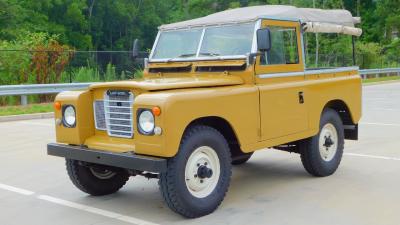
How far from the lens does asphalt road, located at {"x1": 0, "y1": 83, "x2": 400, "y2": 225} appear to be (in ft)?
18.5

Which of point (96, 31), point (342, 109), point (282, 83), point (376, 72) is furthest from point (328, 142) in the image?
point (96, 31)

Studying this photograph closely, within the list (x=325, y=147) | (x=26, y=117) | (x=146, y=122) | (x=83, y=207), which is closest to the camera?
(x=146, y=122)

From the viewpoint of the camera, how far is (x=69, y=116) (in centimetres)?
623

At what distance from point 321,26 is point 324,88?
0.87 meters

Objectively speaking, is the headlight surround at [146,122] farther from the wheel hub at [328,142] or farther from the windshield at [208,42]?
the wheel hub at [328,142]

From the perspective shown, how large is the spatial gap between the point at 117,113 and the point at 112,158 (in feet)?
1.87

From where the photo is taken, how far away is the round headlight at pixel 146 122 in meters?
5.29

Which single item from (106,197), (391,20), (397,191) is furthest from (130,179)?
(391,20)

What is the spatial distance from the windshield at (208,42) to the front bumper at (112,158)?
1885mm

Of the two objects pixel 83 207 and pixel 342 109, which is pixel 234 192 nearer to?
pixel 83 207

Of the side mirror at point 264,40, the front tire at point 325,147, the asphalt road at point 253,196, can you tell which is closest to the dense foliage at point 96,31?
the asphalt road at point 253,196

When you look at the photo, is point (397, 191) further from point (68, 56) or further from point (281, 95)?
point (68, 56)

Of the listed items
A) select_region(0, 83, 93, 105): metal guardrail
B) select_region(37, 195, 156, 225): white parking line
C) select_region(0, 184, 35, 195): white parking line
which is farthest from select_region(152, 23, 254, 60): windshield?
select_region(0, 83, 93, 105): metal guardrail

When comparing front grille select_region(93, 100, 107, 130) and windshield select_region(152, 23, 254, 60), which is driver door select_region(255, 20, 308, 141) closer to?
windshield select_region(152, 23, 254, 60)
